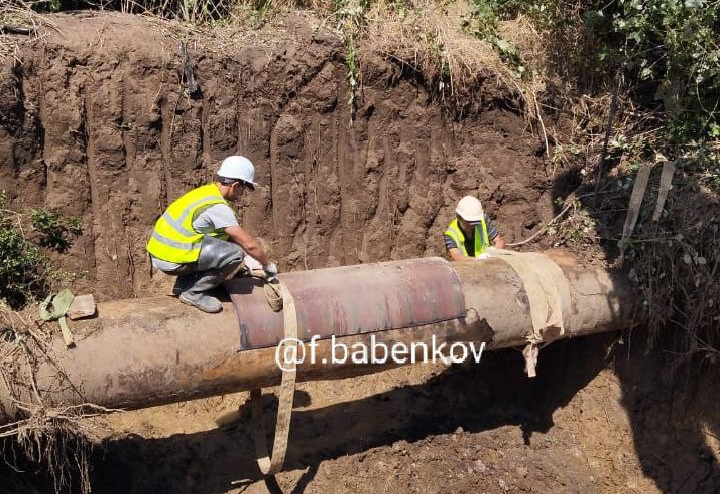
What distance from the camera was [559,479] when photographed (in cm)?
600

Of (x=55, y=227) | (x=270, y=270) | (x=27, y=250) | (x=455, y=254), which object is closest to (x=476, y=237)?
(x=455, y=254)

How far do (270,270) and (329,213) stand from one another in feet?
6.94

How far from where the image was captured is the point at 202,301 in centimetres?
471

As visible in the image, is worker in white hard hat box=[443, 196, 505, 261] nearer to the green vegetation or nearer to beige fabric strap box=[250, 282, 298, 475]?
beige fabric strap box=[250, 282, 298, 475]

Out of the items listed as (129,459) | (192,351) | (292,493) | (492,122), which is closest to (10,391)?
(192,351)

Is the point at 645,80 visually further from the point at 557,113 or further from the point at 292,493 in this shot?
the point at 292,493

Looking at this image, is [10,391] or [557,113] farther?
[557,113]

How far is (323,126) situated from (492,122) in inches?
68.5

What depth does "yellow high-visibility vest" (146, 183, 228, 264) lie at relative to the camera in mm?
4574

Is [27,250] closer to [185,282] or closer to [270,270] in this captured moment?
[185,282]

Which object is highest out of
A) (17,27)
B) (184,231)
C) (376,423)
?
(17,27)

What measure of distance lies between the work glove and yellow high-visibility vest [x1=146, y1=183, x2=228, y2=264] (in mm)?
468

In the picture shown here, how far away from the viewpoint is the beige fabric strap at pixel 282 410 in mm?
4754
